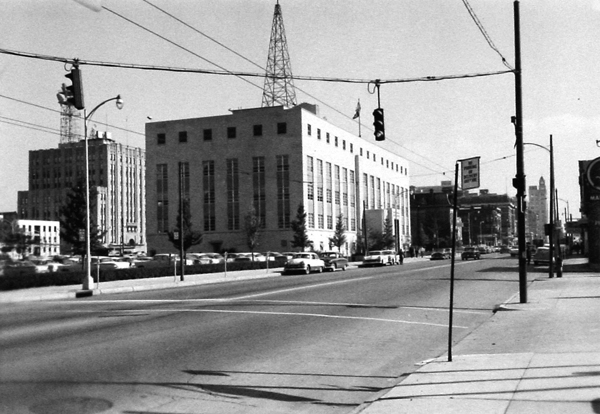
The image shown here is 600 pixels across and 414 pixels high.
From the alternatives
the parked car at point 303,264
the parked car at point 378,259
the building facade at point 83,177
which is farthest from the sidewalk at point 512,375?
the parked car at point 378,259

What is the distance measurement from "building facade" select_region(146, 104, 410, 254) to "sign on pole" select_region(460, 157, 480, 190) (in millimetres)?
71028

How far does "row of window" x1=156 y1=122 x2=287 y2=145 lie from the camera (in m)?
82.9

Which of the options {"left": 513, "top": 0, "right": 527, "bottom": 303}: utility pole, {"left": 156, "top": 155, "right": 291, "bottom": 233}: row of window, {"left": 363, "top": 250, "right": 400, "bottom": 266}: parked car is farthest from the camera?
{"left": 156, "top": 155, "right": 291, "bottom": 233}: row of window

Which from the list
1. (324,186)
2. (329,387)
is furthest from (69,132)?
(324,186)

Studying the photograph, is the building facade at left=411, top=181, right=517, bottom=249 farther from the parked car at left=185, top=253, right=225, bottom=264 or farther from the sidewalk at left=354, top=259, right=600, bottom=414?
the sidewalk at left=354, top=259, right=600, bottom=414

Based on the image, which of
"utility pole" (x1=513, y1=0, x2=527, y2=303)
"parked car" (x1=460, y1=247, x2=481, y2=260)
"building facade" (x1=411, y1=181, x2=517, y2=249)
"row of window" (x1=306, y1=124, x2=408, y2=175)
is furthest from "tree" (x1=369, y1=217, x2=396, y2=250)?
"utility pole" (x1=513, y1=0, x2=527, y2=303)

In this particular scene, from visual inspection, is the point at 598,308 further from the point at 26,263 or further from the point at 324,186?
the point at 324,186

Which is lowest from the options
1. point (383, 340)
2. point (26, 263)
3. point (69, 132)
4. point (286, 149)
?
point (383, 340)

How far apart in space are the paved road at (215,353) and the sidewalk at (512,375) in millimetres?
572

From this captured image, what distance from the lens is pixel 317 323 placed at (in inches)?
561

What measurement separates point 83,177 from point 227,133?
79.6m

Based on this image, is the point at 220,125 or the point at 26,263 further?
the point at 220,125

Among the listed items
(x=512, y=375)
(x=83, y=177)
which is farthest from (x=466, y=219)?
(x=83, y=177)

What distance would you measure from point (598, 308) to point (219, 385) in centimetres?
1135
